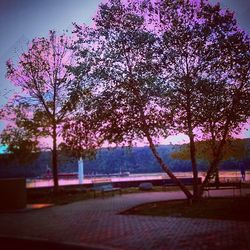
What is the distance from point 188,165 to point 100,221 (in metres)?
68.2

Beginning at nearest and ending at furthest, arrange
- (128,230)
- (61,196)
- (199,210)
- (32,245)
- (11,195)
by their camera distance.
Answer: (32,245), (128,230), (199,210), (11,195), (61,196)

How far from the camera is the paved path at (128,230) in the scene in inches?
398

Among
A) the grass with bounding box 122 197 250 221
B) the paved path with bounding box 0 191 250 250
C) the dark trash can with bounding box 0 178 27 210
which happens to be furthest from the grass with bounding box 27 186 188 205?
the paved path with bounding box 0 191 250 250

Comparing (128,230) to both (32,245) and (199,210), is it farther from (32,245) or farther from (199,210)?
(199,210)

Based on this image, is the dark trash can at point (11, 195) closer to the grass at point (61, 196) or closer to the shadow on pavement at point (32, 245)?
the grass at point (61, 196)

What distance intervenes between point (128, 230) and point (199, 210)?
483 centimetres

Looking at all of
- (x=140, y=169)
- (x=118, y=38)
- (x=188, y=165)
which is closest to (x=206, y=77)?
(x=118, y=38)

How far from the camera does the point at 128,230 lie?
12273 mm

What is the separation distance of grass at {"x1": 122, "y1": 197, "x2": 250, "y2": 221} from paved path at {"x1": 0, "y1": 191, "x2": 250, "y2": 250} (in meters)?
0.93

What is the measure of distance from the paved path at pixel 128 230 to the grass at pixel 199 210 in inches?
36.5

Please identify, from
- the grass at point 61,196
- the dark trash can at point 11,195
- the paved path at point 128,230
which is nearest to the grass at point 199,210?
the paved path at point 128,230

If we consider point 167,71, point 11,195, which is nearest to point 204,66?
point 167,71

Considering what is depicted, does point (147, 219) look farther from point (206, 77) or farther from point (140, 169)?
point (140, 169)

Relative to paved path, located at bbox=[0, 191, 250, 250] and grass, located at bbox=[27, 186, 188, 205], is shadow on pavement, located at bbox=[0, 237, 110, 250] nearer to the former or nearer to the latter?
paved path, located at bbox=[0, 191, 250, 250]
